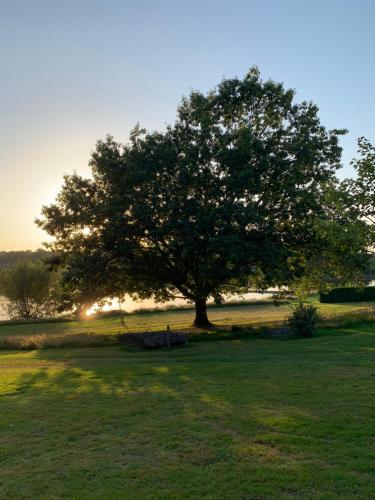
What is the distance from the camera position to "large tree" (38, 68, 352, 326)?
29234mm

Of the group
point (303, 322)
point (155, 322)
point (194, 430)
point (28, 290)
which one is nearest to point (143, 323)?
point (155, 322)

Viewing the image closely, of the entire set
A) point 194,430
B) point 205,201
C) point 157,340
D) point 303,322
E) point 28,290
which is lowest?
point 194,430

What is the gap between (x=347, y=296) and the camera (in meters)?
61.8

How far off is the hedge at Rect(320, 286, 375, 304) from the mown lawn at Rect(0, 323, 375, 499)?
43.3 meters

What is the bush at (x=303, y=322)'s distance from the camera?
27.3 meters

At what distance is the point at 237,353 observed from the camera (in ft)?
74.5

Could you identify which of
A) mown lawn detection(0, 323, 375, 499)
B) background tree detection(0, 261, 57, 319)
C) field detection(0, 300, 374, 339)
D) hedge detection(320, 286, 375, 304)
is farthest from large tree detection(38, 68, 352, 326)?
hedge detection(320, 286, 375, 304)

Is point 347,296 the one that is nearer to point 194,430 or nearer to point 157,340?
point 157,340

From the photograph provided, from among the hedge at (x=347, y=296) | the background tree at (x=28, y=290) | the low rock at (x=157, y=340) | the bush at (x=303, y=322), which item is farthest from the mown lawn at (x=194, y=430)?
the hedge at (x=347, y=296)

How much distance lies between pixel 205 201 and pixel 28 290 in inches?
1431

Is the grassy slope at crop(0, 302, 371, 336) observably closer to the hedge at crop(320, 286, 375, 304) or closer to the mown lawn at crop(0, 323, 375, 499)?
the hedge at crop(320, 286, 375, 304)

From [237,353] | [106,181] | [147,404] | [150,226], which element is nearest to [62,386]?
[147,404]

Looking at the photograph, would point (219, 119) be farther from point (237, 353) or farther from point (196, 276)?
point (237, 353)

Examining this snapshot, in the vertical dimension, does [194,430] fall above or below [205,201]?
below
